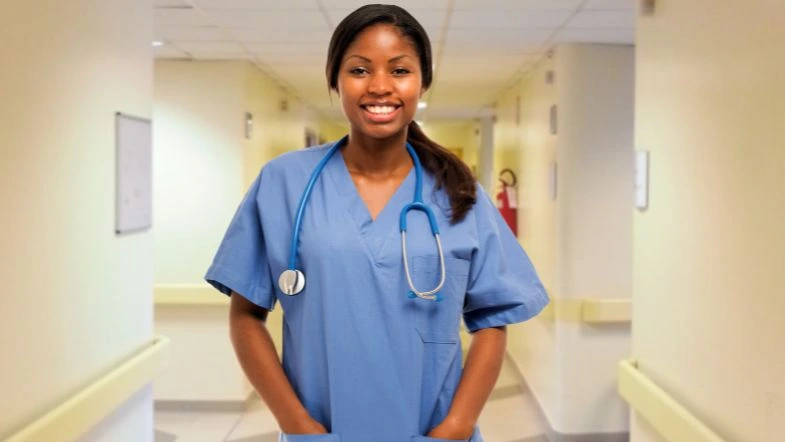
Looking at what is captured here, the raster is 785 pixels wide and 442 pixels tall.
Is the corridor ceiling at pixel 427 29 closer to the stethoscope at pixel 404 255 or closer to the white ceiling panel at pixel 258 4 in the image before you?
the white ceiling panel at pixel 258 4

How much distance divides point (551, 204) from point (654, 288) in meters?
1.75

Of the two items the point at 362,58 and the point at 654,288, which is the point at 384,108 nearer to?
the point at 362,58

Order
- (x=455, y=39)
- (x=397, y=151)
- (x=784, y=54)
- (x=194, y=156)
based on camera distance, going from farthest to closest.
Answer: (x=194, y=156) < (x=455, y=39) < (x=784, y=54) < (x=397, y=151)

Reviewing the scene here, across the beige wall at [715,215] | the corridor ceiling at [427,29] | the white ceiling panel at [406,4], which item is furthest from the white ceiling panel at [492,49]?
the beige wall at [715,215]

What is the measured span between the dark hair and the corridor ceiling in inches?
43.7

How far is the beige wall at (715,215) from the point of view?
1525mm

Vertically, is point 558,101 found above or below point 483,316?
above

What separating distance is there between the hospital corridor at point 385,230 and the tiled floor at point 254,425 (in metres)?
0.03

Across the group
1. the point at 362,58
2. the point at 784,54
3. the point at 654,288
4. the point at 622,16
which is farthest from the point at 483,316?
the point at 622,16

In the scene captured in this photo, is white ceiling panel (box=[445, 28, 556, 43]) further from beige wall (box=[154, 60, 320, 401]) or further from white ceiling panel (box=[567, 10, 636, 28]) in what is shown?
beige wall (box=[154, 60, 320, 401])

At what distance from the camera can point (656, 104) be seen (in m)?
2.24

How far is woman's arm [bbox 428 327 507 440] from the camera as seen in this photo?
1.08 metres

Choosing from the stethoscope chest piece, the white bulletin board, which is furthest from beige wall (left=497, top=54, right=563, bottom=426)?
the stethoscope chest piece

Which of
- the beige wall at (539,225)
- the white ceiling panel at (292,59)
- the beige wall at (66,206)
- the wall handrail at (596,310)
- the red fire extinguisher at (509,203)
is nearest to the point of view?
the beige wall at (66,206)
